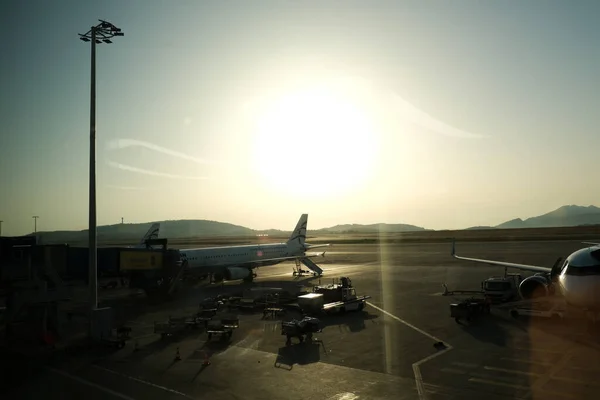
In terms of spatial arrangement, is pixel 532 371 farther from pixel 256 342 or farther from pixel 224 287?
pixel 224 287

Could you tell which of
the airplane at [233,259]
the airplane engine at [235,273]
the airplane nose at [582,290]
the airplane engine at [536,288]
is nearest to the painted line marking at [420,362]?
the airplane nose at [582,290]

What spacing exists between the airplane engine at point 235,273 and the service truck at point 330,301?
18110 mm

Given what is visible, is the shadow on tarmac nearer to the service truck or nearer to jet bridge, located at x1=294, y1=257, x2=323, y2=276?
the service truck

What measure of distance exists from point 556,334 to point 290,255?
4574cm

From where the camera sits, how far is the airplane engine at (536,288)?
30.6 meters

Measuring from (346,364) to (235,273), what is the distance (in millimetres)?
34781

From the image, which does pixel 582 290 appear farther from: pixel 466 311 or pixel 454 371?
pixel 454 371

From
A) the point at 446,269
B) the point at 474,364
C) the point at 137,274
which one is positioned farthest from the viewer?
the point at 446,269

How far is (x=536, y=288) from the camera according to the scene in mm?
30703

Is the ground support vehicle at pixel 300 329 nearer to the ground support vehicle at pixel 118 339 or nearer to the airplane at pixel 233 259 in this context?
the ground support vehicle at pixel 118 339

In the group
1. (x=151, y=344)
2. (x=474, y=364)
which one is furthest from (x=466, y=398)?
(x=151, y=344)

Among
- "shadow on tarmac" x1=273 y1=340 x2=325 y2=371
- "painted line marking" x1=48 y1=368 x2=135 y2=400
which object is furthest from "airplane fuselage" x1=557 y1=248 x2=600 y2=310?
"painted line marking" x1=48 y1=368 x2=135 y2=400

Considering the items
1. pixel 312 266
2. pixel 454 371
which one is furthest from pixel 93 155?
pixel 312 266

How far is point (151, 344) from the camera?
26.1 m
